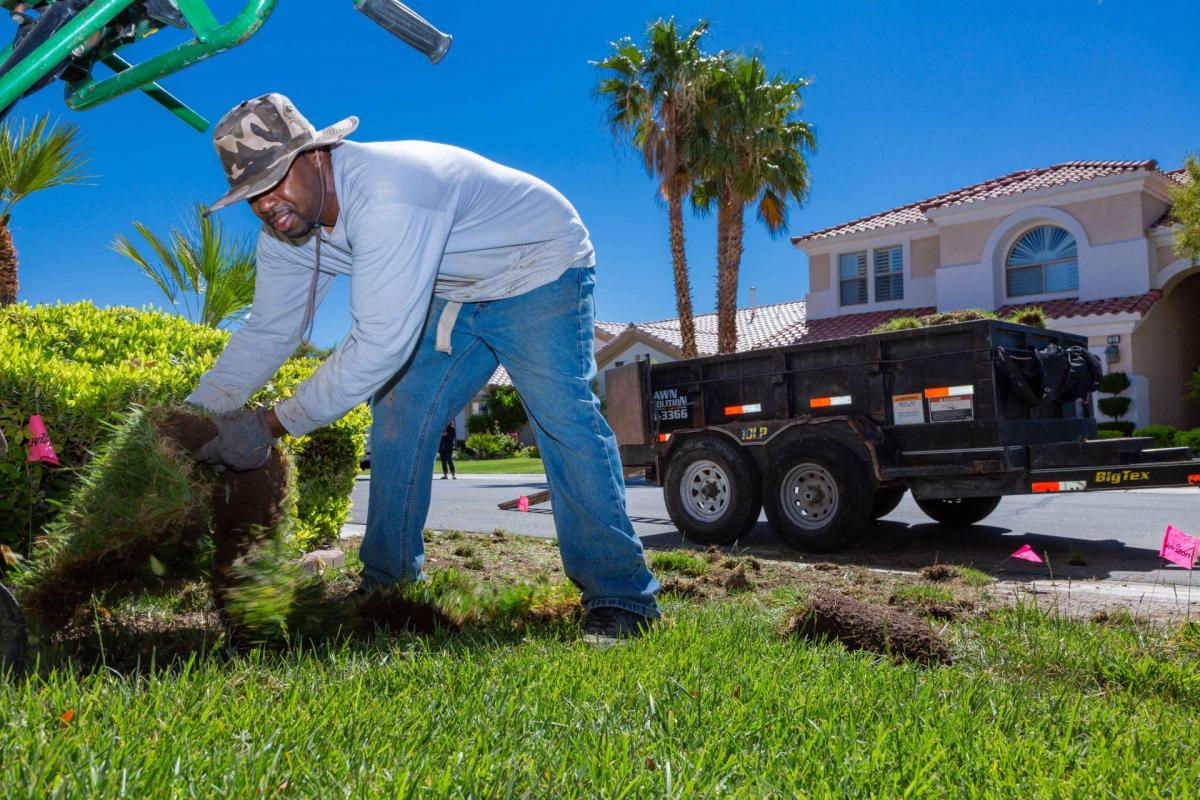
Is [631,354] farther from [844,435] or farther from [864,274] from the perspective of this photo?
[844,435]

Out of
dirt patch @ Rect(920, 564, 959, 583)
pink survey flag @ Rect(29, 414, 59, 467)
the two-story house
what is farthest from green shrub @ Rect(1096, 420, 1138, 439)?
pink survey flag @ Rect(29, 414, 59, 467)

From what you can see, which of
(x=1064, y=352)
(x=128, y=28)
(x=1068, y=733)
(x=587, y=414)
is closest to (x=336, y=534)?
(x=587, y=414)

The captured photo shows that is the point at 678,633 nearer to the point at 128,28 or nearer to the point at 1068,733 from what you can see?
the point at 1068,733

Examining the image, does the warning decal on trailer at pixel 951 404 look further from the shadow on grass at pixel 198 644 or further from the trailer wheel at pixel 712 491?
the shadow on grass at pixel 198 644

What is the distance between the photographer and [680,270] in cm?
2330

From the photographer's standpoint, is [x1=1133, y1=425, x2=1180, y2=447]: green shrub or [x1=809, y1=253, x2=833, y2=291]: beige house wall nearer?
[x1=1133, y1=425, x2=1180, y2=447]: green shrub

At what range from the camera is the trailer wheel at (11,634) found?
221cm

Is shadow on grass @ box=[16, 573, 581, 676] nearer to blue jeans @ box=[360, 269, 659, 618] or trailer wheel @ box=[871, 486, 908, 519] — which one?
blue jeans @ box=[360, 269, 659, 618]

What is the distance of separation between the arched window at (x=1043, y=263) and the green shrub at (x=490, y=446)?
21.9m

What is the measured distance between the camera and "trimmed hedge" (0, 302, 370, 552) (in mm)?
3822

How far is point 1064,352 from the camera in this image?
302 inches

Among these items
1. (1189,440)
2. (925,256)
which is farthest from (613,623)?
(925,256)

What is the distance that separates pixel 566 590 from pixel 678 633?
85 centimetres

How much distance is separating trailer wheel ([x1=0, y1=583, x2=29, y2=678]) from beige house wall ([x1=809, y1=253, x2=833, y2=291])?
25249 millimetres
